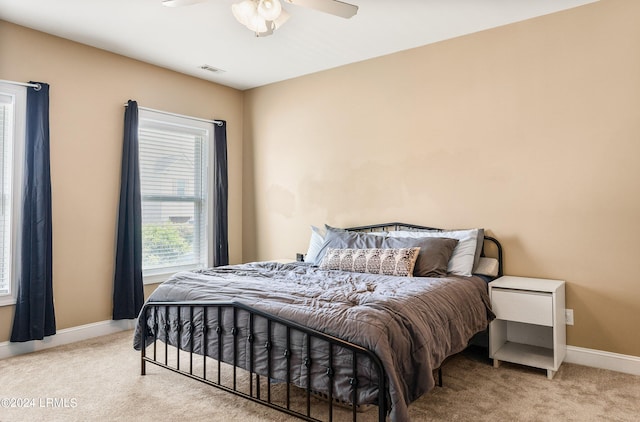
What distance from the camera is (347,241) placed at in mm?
3635

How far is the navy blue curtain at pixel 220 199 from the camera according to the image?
4750 mm

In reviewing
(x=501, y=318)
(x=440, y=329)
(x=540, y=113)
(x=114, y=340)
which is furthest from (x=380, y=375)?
(x=114, y=340)

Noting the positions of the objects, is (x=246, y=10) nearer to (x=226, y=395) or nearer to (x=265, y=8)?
(x=265, y=8)

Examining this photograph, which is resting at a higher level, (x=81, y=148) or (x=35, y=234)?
(x=81, y=148)

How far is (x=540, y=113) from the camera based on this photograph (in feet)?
10.6

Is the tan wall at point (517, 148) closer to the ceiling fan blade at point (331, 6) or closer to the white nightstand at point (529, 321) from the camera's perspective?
the white nightstand at point (529, 321)

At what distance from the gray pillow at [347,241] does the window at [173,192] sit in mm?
1609

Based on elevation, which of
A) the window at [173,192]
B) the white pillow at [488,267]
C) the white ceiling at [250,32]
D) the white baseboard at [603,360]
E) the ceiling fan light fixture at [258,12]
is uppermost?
the white ceiling at [250,32]

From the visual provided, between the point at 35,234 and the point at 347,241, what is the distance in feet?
8.04

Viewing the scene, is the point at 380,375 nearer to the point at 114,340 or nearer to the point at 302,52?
the point at 114,340

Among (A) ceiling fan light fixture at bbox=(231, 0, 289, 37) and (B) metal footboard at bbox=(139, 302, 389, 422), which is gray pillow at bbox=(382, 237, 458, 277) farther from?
(A) ceiling fan light fixture at bbox=(231, 0, 289, 37)

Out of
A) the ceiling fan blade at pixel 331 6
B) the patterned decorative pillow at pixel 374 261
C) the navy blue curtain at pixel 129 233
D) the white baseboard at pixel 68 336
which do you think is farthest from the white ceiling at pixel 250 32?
the white baseboard at pixel 68 336

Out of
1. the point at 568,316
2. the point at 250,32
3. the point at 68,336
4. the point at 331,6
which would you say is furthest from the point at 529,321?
the point at 68,336

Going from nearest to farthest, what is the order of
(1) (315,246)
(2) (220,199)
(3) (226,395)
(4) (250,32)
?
(3) (226,395) < (4) (250,32) < (1) (315,246) < (2) (220,199)
